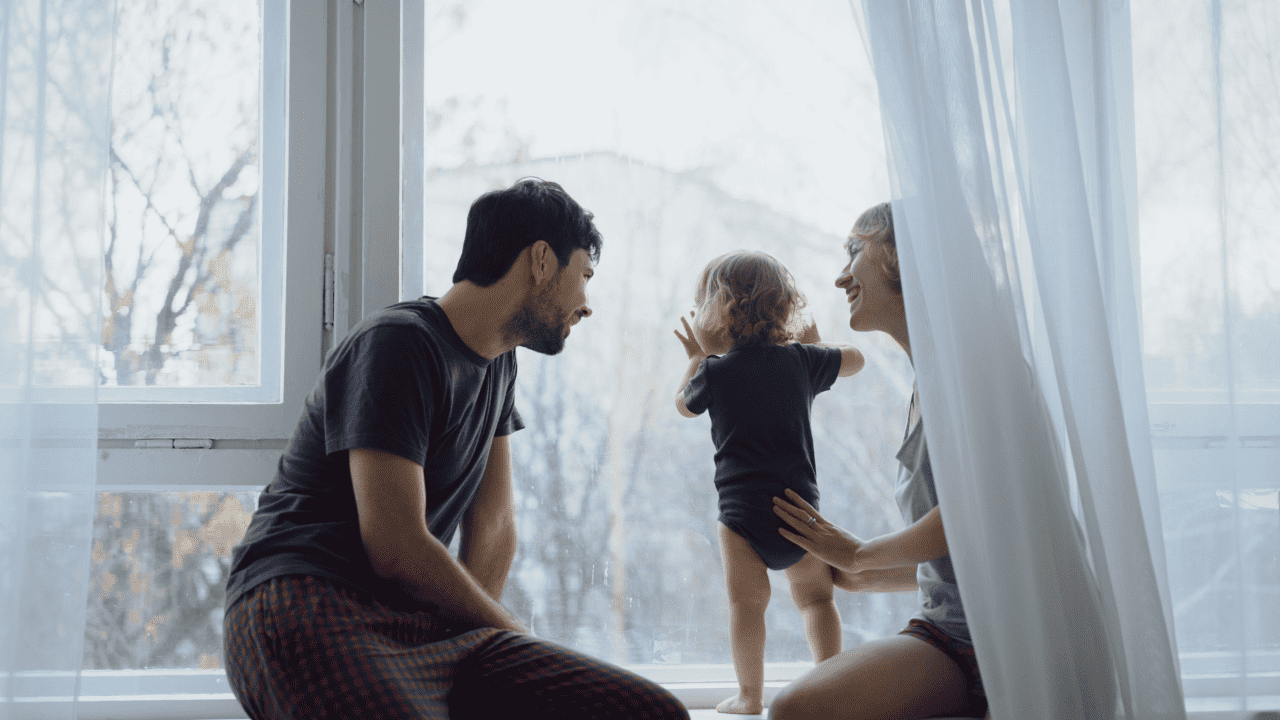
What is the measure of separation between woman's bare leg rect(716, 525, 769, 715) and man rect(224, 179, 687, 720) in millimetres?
332

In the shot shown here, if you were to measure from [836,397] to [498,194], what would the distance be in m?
0.78

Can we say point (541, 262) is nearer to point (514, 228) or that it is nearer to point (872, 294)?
point (514, 228)

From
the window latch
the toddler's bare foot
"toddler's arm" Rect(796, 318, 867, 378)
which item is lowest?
the toddler's bare foot

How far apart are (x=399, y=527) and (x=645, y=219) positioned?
758 mm

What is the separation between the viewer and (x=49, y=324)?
45.4 inches

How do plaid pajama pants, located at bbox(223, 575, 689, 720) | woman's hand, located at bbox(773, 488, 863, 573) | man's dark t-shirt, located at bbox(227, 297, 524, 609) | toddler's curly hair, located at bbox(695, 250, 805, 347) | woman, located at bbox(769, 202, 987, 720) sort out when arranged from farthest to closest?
1. toddler's curly hair, located at bbox(695, 250, 805, 347)
2. woman's hand, located at bbox(773, 488, 863, 573)
3. woman, located at bbox(769, 202, 987, 720)
4. man's dark t-shirt, located at bbox(227, 297, 524, 609)
5. plaid pajama pants, located at bbox(223, 575, 689, 720)

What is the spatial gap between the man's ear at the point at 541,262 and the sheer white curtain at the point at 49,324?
637 mm

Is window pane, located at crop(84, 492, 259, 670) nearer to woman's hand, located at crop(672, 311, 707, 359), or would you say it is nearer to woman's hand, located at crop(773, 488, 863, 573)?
woman's hand, located at crop(672, 311, 707, 359)

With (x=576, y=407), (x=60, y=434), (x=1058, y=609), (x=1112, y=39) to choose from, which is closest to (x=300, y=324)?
(x=60, y=434)

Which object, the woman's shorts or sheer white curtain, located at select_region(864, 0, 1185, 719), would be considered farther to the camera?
the woman's shorts

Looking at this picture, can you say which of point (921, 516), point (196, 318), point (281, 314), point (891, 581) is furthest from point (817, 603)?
point (196, 318)

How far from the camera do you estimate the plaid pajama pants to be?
3.21 ft

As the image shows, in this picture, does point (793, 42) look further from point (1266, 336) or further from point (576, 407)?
point (1266, 336)

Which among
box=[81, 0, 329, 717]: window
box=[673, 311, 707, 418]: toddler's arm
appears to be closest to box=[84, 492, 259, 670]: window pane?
box=[81, 0, 329, 717]: window
